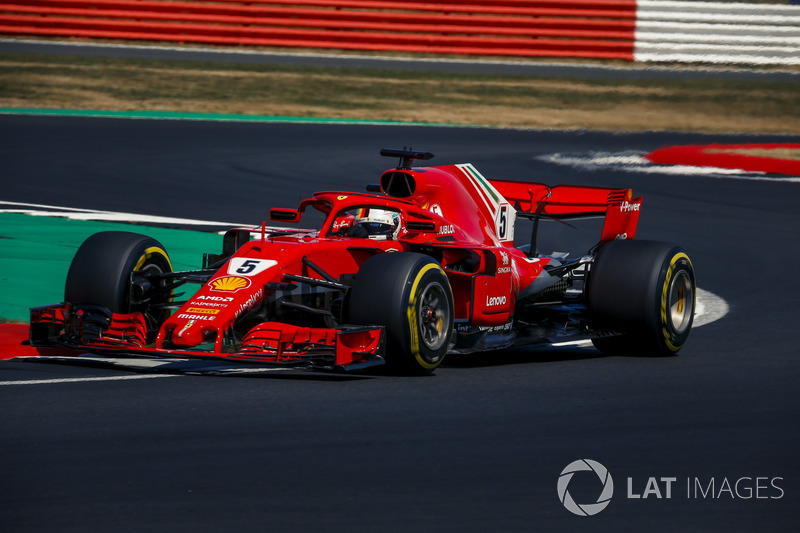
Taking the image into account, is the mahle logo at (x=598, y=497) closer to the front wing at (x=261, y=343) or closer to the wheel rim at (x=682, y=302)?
the front wing at (x=261, y=343)

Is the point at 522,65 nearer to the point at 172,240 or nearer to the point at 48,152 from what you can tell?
the point at 48,152

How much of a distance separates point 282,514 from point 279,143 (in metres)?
15.5

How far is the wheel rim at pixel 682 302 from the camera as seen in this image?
29.3 feet

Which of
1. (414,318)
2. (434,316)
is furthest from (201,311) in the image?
(434,316)

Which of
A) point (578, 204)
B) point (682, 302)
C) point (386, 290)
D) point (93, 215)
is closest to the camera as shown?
point (386, 290)

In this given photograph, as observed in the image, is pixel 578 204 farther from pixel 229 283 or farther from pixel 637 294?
pixel 229 283

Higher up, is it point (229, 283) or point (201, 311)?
point (229, 283)

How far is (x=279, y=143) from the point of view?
2033 centimetres

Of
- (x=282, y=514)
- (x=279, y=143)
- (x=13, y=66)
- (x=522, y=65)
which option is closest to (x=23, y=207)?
(x=279, y=143)

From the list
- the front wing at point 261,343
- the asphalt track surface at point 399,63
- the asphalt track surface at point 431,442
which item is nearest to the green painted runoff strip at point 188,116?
the asphalt track surface at point 399,63

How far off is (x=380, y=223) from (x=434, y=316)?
0.95m

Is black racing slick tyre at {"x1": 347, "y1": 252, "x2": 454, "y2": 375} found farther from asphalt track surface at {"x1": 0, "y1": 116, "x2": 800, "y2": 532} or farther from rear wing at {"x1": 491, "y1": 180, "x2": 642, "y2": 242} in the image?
rear wing at {"x1": 491, "y1": 180, "x2": 642, "y2": 242}
